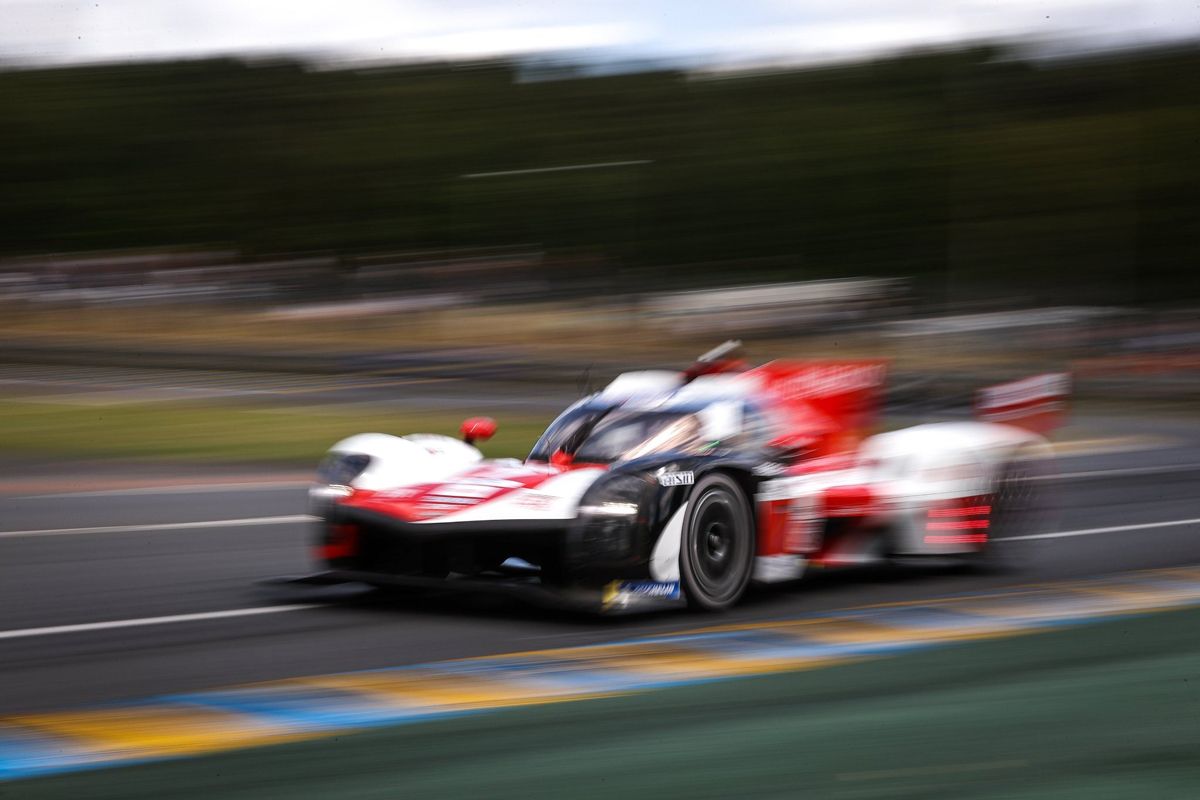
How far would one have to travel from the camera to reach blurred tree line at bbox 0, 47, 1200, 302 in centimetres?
6209

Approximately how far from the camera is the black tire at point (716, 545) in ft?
22.5

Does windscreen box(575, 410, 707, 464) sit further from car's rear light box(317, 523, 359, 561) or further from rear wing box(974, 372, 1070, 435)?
rear wing box(974, 372, 1070, 435)

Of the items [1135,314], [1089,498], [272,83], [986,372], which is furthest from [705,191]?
[1089,498]

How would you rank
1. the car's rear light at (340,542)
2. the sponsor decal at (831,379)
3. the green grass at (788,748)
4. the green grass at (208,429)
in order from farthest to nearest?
the green grass at (208,429) → the sponsor decal at (831,379) → the car's rear light at (340,542) → the green grass at (788,748)

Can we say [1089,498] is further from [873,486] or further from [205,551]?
[205,551]

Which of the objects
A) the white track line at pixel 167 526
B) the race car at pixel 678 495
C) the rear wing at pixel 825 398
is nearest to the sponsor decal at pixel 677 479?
the race car at pixel 678 495

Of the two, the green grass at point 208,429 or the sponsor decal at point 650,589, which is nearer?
the sponsor decal at point 650,589

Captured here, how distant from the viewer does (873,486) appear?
26.2 ft

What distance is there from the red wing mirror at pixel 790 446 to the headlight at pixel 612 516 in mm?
1149

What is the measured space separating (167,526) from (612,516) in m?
4.68

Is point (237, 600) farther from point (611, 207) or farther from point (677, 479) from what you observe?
point (611, 207)

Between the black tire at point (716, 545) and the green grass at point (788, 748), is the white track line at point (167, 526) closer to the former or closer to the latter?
the black tire at point (716, 545)

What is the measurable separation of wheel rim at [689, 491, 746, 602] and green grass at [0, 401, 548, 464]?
8.51 metres

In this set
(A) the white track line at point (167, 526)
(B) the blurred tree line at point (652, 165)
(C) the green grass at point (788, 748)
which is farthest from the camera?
(B) the blurred tree line at point (652, 165)
